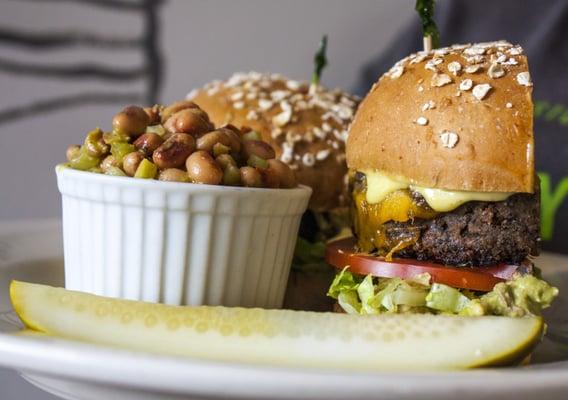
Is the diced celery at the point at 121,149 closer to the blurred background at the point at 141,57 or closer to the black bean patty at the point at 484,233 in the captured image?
the black bean patty at the point at 484,233

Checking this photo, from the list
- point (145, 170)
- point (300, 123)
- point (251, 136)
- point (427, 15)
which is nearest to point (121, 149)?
point (145, 170)

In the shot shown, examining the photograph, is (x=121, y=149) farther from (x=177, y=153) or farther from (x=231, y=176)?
(x=231, y=176)

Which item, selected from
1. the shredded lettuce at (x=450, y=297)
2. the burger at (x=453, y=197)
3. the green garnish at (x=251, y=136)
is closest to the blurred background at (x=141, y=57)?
the green garnish at (x=251, y=136)

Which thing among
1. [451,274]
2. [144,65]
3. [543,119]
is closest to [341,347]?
[451,274]

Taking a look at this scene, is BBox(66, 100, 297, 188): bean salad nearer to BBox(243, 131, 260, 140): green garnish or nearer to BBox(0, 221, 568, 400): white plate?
BBox(243, 131, 260, 140): green garnish

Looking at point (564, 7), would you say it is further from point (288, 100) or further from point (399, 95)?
point (399, 95)
